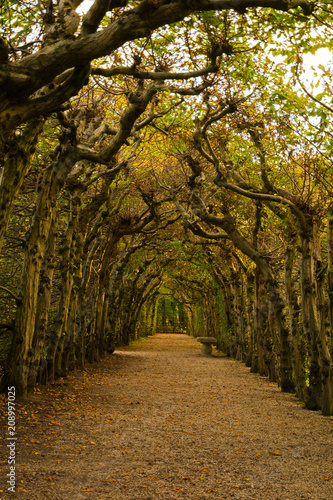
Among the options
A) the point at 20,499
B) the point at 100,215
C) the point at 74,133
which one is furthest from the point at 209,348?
the point at 20,499

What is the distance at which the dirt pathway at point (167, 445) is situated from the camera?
16.4 ft

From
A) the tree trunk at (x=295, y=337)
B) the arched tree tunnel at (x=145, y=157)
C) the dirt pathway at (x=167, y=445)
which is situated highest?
the arched tree tunnel at (x=145, y=157)

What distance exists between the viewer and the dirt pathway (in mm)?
4988

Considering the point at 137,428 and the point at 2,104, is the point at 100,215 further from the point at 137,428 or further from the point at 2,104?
the point at 2,104

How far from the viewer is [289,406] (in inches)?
431

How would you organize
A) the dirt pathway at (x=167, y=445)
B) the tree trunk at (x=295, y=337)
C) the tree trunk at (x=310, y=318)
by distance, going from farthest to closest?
the tree trunk at (x=295, y=337) < the tree trunk at (x=310, y=318) < the dirt pathway at (x=167, y=445)

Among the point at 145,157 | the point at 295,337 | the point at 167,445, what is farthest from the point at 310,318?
the point at 145,157

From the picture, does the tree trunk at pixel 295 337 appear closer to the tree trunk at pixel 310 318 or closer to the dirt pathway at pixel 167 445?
the dirt pathway at pixel 167 445

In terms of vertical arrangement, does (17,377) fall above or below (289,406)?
above

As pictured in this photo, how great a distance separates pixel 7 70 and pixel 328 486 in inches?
237

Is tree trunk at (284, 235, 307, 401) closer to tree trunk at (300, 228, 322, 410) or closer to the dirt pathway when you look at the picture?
the dirt pathway

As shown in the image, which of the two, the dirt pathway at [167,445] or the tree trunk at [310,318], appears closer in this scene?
the dirt pathway at [167,445]

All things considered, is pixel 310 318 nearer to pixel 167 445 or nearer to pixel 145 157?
pixel 167 445

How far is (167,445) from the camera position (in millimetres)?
6922
